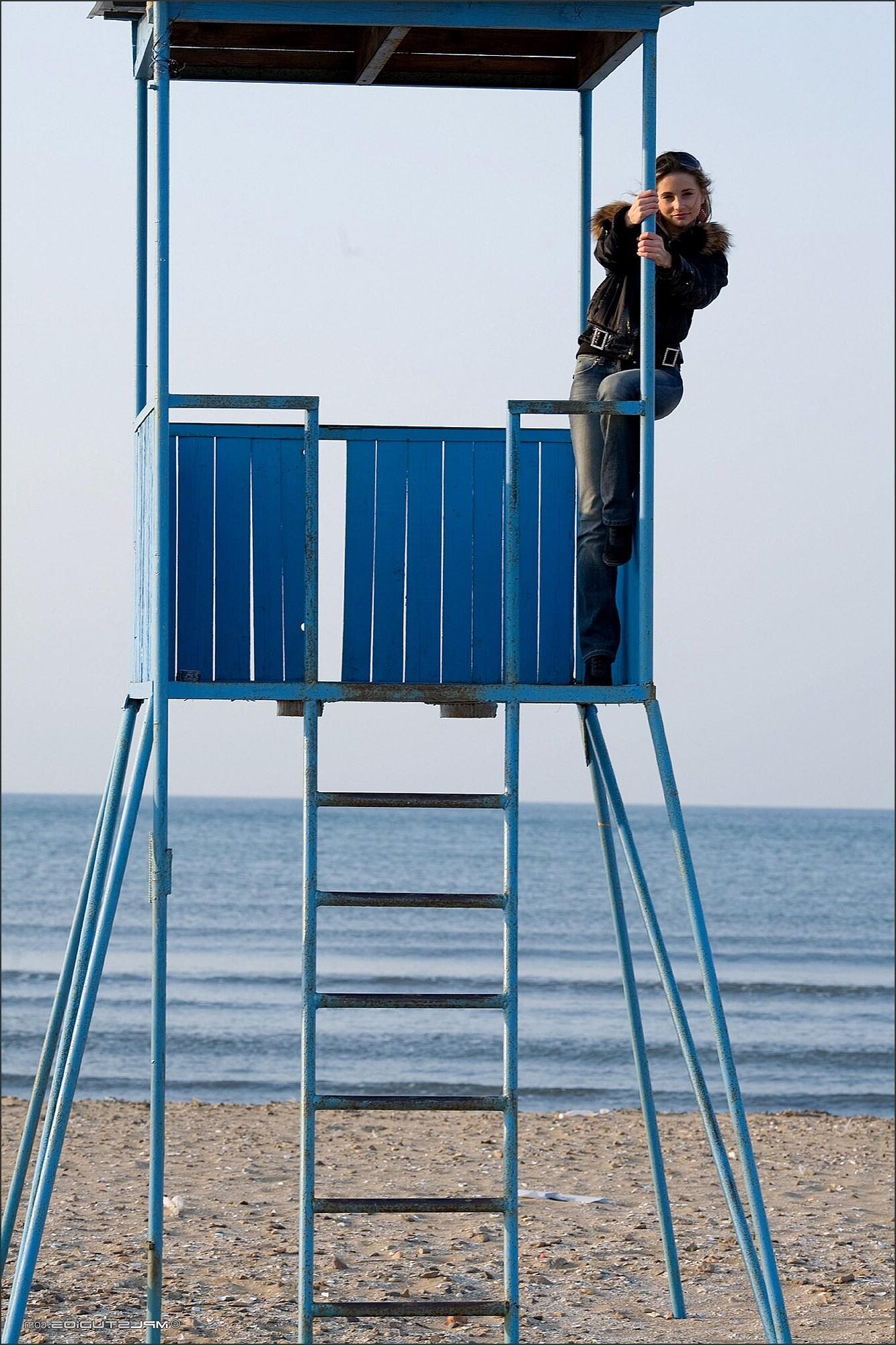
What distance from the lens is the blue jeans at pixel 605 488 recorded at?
6387mm

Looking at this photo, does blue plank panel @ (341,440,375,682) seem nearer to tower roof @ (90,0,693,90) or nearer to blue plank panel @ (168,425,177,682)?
blue plank panel @ (168,425,177,682)

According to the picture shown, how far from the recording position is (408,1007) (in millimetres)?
6082

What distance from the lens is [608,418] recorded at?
21.0 ft

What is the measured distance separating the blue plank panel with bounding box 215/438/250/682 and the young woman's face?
1.80 meters

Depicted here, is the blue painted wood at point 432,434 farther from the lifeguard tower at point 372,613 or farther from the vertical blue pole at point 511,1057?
the vertical blue pole at point 511,1057

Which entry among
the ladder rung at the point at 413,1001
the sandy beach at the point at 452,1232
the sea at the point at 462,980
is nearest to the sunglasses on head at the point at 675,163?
the ladder rung at the point at 413,1001

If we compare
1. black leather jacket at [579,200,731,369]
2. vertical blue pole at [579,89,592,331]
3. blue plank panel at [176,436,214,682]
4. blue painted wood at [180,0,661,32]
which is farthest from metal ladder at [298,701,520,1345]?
blue painted wood at [180,0,661,32]

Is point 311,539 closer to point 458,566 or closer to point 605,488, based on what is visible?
point 458,566

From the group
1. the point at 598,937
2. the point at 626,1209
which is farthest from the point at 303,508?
the point at 598,937

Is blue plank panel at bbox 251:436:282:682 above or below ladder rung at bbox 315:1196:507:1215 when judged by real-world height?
above

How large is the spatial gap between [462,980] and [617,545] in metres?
19.0

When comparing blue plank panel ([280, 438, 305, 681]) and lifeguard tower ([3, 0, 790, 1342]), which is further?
blue plank panel ([280, 438, 305, 681])

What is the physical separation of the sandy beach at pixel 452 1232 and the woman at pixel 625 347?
319 cm

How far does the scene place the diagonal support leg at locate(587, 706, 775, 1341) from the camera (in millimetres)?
6160
